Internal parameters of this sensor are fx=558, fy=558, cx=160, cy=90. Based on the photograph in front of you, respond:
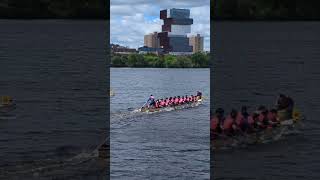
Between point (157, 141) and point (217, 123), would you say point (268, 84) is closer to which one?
point (217, 123)

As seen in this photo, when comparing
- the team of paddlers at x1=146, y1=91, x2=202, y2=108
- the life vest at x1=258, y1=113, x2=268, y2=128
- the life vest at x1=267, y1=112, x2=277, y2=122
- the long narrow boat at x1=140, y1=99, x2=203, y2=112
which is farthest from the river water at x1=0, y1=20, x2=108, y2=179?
the team of paddlers at x1=146, y1=91, x2=202, y2=108

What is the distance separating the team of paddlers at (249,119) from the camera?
16.5 feet

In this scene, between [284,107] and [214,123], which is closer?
[214,123]

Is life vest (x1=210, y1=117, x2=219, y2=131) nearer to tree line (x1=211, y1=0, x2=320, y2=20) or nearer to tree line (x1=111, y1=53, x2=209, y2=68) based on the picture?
tree line (x1=211, y1=0, x2=320, y2=20)

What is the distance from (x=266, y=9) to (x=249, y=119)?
42.5 inches

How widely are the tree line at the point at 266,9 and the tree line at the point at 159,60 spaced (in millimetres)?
6097

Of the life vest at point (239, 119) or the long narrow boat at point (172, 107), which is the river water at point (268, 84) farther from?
the long narrow boat at point (172, 107)

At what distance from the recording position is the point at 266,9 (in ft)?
16.0

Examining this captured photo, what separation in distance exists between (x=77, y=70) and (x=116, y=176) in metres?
1.65

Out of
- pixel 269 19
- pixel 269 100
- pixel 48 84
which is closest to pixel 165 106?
pixel 48 84

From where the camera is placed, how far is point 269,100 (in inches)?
238

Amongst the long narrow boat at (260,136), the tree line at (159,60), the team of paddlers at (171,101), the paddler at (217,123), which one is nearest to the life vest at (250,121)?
the long narrow boat at (260,136)

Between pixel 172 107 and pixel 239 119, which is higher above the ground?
pixel 239 119

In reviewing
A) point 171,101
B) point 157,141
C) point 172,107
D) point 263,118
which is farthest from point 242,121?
point 171,101
